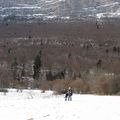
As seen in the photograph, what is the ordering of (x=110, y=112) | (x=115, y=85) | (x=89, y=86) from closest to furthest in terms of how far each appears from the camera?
(x=110, y=112)
(x=115, y=85)
(x=89, y=86)

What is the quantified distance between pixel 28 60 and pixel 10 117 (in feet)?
530

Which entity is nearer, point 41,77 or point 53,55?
point 41,77

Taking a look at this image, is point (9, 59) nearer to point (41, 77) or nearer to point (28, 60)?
point (28, 60)

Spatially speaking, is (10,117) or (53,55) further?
Answer: (53,55)

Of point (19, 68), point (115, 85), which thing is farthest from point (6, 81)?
point (115, 85)

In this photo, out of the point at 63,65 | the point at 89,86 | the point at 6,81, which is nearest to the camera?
the point at 89,86

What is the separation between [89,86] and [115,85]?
36.8 ft

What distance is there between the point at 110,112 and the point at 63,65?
141742 millimetres

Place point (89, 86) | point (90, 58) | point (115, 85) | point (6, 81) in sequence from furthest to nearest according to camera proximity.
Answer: point (90, 58) < point (6, 81) < point (89, 86) < point (115, 85)

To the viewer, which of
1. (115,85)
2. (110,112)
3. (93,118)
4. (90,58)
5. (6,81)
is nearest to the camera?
(93,118)

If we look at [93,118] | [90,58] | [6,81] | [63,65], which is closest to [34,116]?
[93,118]

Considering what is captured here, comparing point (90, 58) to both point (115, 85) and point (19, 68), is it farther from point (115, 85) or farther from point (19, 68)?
point (115, 85)

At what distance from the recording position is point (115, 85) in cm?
9081

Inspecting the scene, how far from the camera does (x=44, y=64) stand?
178m
